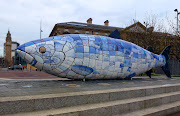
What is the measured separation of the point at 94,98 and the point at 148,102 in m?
2.17

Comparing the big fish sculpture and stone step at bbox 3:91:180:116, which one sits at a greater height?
the big fish sculpture

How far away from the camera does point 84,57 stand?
293 inches

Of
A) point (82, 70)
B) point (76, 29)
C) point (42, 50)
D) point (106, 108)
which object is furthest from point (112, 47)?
point (76, 29)

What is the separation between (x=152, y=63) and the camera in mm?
9914

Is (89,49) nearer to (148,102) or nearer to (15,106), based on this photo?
(148,102)

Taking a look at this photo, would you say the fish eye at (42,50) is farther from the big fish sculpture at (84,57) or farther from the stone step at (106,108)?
the stone step at (106,108)

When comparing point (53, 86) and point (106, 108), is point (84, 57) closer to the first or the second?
point (53, 86)

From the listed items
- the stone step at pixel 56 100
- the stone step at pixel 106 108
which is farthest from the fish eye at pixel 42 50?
the stone step at pixel 106 108

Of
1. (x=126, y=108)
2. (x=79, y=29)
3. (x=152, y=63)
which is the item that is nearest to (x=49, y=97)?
(x=126, y=108)

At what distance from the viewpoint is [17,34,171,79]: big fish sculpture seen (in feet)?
22.2

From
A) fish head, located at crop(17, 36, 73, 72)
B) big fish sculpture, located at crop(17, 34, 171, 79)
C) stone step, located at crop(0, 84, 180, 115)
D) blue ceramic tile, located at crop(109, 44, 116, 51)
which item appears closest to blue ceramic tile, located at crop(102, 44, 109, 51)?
Answer: big fish sculpture, located at crop(17, 34, 171, 79)

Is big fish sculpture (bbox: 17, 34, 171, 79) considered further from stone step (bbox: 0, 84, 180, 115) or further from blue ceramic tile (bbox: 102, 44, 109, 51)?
stone step (bbox: 0, 84, 180, 115)

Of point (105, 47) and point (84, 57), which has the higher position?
point (105, 47)

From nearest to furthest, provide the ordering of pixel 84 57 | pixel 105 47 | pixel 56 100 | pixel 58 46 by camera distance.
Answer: pixel 56 100, pixel 58 46, pixel 84 57, pixel 105 47
